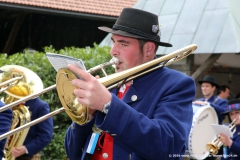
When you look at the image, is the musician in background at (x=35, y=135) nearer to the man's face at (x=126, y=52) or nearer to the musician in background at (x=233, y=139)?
the musician in background at (x=233, y=139)

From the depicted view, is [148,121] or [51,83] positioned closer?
[148,121]

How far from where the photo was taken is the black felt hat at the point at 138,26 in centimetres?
304

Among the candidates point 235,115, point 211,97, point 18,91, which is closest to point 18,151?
point 18,91

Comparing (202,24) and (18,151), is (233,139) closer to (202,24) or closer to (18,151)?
(202,24)

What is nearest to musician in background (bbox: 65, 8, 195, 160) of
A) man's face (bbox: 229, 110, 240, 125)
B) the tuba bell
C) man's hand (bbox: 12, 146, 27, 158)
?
the tuba bell

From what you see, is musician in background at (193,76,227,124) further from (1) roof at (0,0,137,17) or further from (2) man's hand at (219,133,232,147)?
(1) roof at (0,0,137,17)

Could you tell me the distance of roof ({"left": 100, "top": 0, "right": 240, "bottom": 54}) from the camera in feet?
27.8

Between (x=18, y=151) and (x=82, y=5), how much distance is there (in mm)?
8182

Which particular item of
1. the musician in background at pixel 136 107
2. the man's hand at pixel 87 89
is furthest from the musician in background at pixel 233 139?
the man's hand at pixel 87 89

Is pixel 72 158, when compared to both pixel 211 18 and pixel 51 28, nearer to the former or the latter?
pixel 211 18

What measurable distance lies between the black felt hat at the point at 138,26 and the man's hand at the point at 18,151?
352 cm

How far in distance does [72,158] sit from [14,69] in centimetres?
276

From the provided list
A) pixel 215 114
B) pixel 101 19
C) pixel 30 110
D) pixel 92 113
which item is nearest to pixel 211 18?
pixel 215 114

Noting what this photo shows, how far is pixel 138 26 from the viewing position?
10.1 feet
